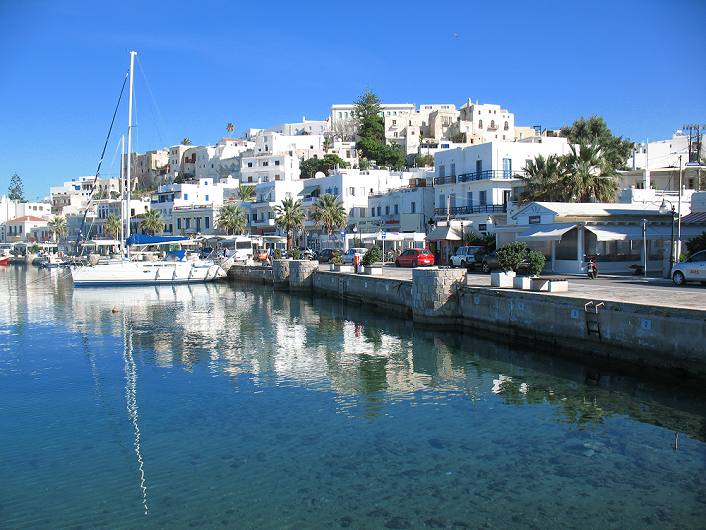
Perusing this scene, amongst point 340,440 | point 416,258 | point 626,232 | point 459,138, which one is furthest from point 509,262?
point 459,138

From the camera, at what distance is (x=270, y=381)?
17938 mm

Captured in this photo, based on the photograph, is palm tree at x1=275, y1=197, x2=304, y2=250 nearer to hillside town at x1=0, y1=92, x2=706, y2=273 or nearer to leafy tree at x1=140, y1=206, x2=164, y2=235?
hillside town at x1=0, y1=92, x2=706, y2=273

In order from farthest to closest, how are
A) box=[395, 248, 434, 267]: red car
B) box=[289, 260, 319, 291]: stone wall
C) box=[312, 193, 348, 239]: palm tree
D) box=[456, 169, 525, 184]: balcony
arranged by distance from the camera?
box=[312, 193, 348, 239]: palm tree < box=[456, 169, 525, 184]: balcony < box=[289, 260, 319, 291]: stone wall < box=[395, 248, 434, 267]: red car

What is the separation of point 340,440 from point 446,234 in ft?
120

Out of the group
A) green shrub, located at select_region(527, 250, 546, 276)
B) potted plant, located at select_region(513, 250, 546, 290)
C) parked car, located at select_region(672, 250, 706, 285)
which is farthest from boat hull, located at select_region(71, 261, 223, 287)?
parked car, located at select_region(672, 250, 706, 285)

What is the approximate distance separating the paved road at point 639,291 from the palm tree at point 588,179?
12011 millimetres

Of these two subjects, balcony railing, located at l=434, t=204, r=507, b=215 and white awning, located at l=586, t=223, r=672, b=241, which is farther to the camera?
balcony railing, located at l=434, t=204, r=507, b=215

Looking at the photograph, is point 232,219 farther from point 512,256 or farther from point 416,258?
point 512,256

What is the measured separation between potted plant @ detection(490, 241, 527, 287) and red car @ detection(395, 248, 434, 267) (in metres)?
17.6

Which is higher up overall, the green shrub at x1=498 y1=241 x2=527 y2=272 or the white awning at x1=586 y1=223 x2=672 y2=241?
the white awning at x1=586 y1=223 x2=672 y2=241

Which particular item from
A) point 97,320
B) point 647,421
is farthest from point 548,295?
point 97,320

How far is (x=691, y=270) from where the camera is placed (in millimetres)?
25438

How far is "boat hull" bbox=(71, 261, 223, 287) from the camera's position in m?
51.5

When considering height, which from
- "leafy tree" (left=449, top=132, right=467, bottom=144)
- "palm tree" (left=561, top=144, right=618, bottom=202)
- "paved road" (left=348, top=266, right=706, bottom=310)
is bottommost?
"paved road" (left=348, top=266, right=706, bottom=310)
